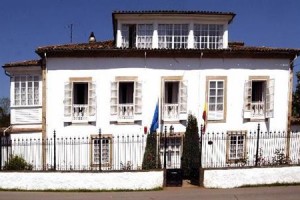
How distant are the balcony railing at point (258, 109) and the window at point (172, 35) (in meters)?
5.19

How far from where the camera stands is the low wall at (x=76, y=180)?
12828 mm

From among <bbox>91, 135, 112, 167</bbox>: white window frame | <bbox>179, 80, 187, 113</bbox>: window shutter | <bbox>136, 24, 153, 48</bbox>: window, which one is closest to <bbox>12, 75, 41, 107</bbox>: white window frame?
<bbox>91, 135, 112, 167</bbox>: white window frame

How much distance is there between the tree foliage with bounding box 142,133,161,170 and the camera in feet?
50.4

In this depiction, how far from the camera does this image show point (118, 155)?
1602 cm

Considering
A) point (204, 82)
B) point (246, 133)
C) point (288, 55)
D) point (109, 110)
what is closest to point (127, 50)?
point (109, 110)

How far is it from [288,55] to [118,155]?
1097 cm

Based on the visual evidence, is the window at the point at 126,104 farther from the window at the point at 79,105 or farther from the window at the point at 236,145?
the window at the point at 236,145

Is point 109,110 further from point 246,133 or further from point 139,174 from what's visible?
point 246,133

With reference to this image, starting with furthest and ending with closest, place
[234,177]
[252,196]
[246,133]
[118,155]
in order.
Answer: [246,133] < [118,155] < [234,177] < [252,196]

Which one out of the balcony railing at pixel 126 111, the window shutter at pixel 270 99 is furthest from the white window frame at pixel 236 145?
the balcony railing at pixel 126 111

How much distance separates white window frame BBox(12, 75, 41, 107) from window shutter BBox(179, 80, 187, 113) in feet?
25.0

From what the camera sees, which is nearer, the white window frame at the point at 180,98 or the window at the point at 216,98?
the white window frame at the point at 180,98

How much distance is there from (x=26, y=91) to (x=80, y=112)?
10.4 feet

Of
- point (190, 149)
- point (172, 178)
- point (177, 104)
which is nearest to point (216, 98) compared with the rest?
point (177, 104)
